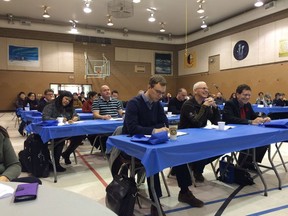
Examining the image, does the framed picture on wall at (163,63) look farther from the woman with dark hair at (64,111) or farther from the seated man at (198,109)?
the seated man at (198,109)

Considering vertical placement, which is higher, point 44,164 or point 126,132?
point 126,132

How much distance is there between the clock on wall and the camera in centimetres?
1302

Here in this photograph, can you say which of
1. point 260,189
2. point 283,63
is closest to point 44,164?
point 260,189

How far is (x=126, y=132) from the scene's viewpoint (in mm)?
2795

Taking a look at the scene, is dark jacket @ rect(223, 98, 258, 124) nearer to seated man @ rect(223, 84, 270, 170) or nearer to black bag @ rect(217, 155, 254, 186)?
seated man @ rect(223, 84, 270, 170)

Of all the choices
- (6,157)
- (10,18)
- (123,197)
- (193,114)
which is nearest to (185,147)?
(123,197)

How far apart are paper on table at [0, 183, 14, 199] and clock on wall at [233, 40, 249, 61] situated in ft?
44.2

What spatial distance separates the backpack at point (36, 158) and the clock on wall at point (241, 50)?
38.7 feet

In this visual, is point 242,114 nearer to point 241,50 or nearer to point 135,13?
point 135,13

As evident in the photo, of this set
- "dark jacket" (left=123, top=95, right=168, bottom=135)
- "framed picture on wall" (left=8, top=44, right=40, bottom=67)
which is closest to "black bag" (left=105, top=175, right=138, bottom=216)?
"dark jacket" (left=123, top=95, right=168, bottom=135)

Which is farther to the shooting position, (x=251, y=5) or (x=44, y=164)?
(x=251, y=5)

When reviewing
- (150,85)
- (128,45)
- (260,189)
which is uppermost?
(128,45)

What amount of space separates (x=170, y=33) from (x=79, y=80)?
652 cm

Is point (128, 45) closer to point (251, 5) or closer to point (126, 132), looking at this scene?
point (251, 5)
